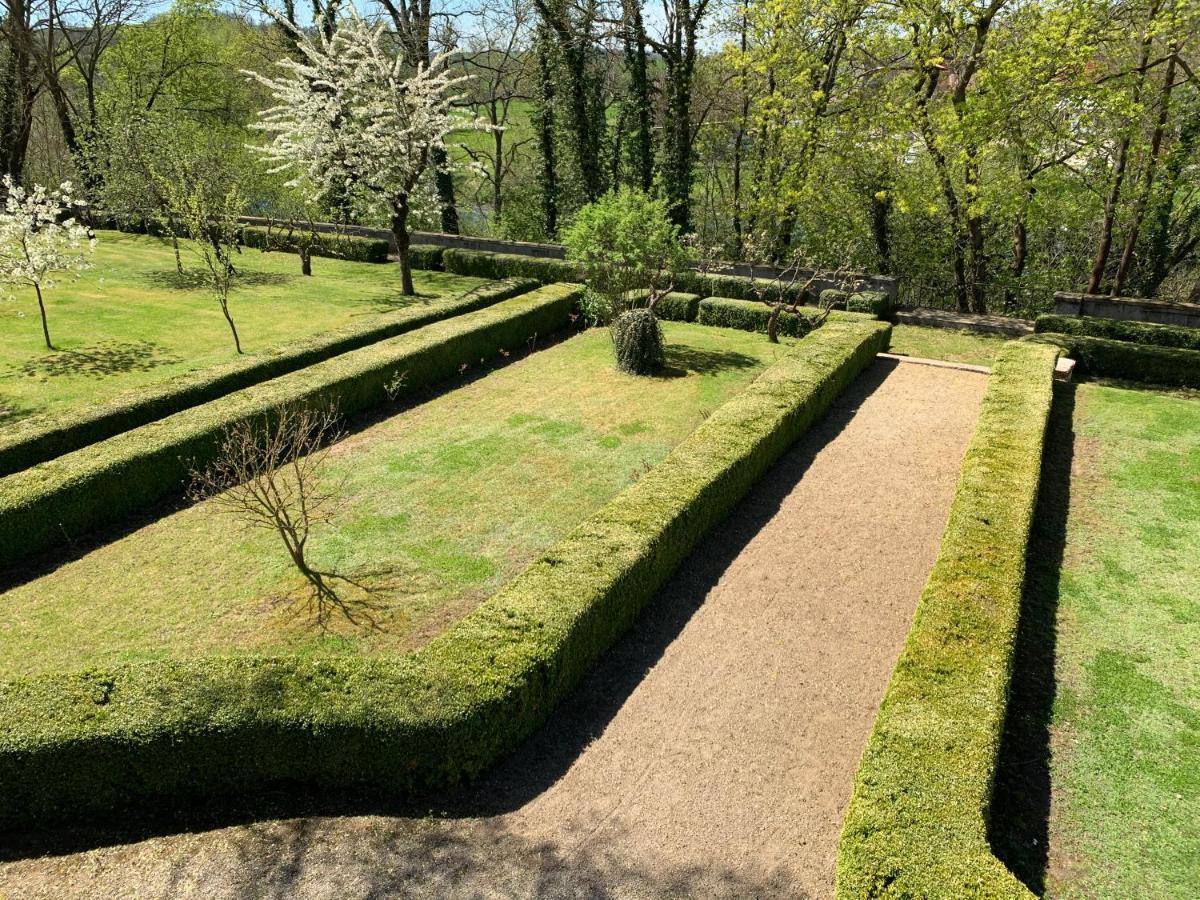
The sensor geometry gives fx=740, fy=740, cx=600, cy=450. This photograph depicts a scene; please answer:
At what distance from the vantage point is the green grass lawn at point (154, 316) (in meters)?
14.8

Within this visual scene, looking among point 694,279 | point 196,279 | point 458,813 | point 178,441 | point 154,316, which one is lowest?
point 458,813

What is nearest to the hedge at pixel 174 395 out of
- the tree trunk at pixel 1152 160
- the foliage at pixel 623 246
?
the foliage at pixel 623 246

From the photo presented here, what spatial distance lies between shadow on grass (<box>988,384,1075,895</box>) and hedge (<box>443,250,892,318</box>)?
29.1ft

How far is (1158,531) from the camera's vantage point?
32.7 ft

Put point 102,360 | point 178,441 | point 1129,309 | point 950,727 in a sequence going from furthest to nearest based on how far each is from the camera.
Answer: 1. point 1129,309
2. point 102,360
3. point 178,441
4. point 950,727

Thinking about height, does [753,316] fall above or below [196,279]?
below

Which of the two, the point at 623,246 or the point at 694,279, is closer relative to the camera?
the point at 623,246

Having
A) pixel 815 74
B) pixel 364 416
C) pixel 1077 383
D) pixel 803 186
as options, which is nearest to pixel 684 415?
pixel 364 416

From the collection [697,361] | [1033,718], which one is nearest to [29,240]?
A: [697,361]

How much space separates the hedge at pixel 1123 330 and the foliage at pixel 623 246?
29.2 feet

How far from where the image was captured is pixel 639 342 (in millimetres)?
15742

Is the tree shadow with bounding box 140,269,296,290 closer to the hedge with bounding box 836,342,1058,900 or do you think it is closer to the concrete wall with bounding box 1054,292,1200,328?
the hedge with bounding box 836,342,1058,900

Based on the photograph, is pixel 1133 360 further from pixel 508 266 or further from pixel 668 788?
pixel 508 266

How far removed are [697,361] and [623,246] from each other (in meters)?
3.12
